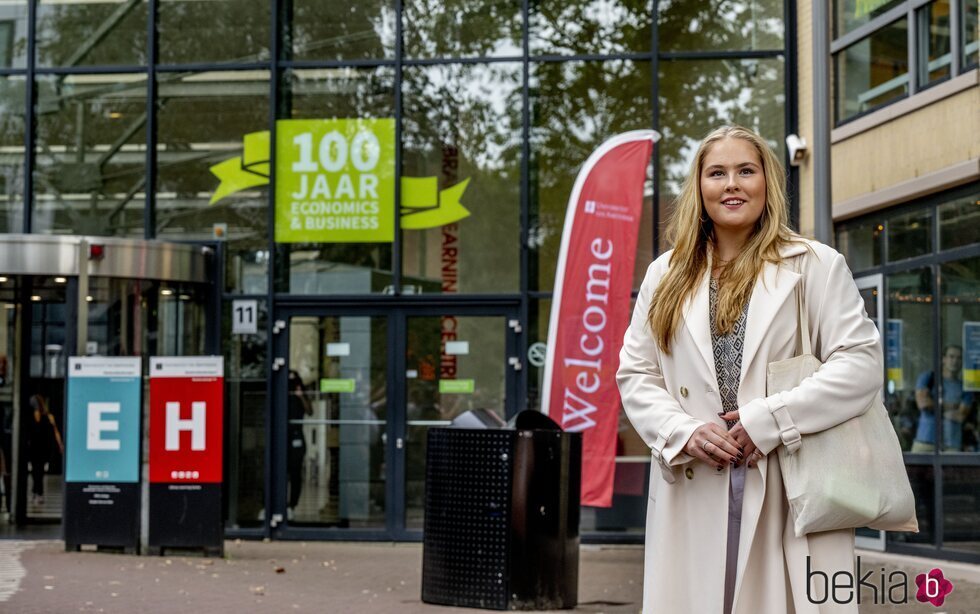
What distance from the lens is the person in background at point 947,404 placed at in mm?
11641

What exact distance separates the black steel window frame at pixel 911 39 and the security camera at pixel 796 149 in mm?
442

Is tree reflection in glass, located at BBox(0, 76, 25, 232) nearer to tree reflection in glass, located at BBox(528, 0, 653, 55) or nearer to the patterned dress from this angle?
tree reflection in glass, located at BBox(528, 0, 653, 55)

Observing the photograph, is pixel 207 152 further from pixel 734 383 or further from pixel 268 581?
pixel 734 383

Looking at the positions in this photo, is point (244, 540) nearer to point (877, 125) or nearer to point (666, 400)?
point (877, 125)

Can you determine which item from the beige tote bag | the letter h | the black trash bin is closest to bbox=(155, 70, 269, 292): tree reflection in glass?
the letter h

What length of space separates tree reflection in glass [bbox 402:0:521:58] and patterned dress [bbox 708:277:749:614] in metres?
12.0

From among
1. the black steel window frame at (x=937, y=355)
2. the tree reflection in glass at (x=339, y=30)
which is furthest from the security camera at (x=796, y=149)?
the tree reflection in glass at (x=339, y=30)

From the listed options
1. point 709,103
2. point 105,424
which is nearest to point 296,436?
point 105,424

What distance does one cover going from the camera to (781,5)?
14609 millimetres

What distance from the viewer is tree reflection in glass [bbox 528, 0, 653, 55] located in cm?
1468

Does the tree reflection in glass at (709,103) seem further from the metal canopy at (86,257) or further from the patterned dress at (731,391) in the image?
the patterned dress at (731,391)

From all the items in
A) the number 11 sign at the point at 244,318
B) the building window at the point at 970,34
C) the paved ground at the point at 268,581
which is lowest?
the paved ground at the point at 268,581

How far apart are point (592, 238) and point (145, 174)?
5236 millimetres

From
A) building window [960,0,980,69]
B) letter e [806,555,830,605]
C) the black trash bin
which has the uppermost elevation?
building window [960,0,980,69]
